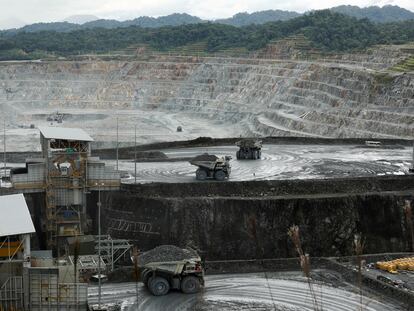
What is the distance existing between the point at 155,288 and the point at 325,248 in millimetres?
13490

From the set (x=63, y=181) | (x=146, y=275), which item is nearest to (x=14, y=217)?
(x=146, y=275)

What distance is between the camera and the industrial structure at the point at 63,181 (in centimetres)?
3466

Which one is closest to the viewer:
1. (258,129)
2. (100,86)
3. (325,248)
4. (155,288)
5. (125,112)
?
(155,288)

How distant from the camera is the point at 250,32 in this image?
15350 cm

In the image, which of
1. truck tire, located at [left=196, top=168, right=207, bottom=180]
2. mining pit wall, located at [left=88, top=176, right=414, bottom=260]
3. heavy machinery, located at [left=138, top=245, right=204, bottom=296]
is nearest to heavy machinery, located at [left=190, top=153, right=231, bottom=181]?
truck tire, located at [left=196, top=168, right=207, bottom=180]

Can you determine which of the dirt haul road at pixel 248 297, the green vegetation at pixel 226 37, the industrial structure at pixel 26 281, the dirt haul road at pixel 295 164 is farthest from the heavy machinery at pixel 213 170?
the green vegetation at pixel 226 37

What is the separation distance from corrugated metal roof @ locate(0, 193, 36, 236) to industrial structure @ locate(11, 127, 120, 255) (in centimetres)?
872

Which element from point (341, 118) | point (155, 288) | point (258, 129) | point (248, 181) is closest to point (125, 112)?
point (258, 129)

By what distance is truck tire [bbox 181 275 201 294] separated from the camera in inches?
1017

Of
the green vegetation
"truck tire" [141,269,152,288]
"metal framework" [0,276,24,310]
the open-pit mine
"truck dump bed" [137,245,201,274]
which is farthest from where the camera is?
the green vegetation

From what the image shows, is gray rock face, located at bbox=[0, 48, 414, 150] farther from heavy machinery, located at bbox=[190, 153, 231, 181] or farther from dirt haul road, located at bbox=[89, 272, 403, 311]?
dirt haul road, located at bbox=[89, 272, 403, 311]

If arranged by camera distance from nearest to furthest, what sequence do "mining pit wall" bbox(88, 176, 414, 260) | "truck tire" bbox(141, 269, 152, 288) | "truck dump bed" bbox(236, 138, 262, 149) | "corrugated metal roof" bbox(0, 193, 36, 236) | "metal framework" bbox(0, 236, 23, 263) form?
"corrugated metal roof" bbox(0, 193, 36, 236), "metal framework" bbox(0, 236, 23, 263), "truck tire" bbox(141, 269, 152, 288), "mining pit wall" bbox(88, 176, 414, 260), "truck dump bed" bbox(236, 138, 262, 149)

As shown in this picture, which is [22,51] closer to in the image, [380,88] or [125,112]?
[125,112]

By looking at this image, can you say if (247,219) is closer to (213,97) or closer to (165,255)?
(165,255)
